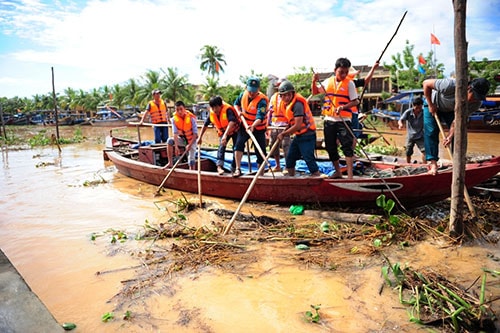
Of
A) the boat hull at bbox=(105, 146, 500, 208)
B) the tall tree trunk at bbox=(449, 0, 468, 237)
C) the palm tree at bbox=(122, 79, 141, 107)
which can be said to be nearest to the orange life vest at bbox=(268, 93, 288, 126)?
the boat hull at bbox=(105, 146, 500, 208)

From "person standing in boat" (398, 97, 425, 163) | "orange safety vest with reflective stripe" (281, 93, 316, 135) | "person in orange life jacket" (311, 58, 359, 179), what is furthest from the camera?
"person standing in boat" (398, 97, 425, 163)

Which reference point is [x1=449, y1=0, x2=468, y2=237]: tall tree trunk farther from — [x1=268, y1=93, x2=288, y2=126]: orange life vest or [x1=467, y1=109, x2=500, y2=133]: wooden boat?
[x1=467, y1=109, x2=500, y2=133]: wooden boat

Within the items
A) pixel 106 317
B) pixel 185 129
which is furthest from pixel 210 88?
pixel 106 317

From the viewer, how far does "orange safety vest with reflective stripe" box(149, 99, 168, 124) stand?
331 inches

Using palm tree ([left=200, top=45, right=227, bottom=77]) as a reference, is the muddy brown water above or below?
below

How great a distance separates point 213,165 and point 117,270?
3770 mm

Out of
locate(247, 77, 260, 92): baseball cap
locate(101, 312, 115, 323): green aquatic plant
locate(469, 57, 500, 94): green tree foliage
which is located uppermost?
locate(469, 57, 500, 94): green tree foliage

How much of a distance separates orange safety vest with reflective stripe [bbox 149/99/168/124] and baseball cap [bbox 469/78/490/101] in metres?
6.63

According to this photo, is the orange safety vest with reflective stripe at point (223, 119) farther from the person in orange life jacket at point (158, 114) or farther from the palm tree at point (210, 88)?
the palm tree at point (210, 88)

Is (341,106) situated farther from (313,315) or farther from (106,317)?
(106,317)

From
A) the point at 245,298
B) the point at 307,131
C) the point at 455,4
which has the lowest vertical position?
the point at 245,298

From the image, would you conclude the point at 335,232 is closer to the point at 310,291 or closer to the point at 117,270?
the point at 310,291

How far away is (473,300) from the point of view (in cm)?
253

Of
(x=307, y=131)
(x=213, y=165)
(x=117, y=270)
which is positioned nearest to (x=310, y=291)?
(x=117, y=270)
